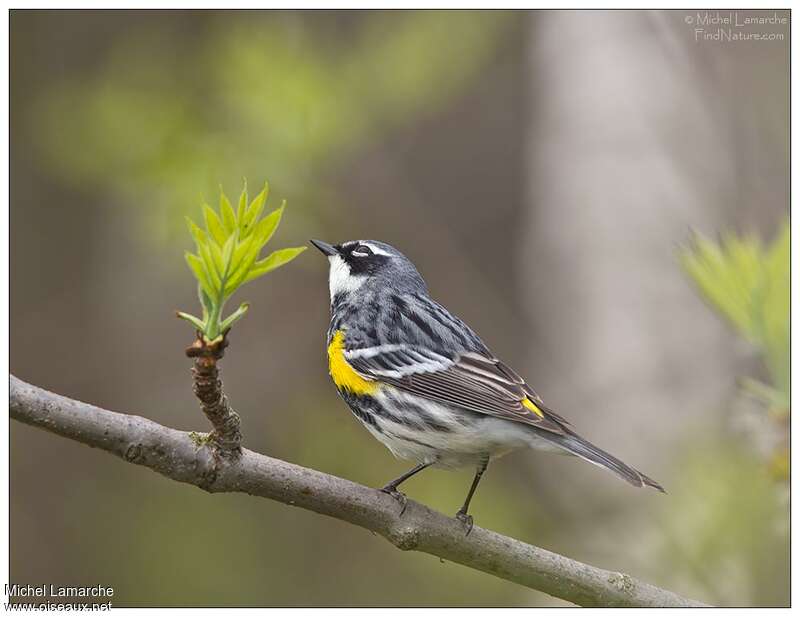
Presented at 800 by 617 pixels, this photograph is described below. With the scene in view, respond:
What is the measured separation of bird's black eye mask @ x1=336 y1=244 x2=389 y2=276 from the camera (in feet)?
10.5

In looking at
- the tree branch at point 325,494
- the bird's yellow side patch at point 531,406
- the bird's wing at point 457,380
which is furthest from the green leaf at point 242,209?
the bird's yellow side patch at point 531,406

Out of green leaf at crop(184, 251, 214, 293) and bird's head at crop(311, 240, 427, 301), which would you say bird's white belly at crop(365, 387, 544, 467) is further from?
green leaf at crop(184, 251, 214, 293)

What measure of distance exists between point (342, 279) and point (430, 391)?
25.6 inches

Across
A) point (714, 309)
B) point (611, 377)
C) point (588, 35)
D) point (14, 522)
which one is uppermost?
point (588, 35)

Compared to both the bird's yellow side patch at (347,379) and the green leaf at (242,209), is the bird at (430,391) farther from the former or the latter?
the green leaf at (242,209)

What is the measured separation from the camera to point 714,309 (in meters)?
1.71

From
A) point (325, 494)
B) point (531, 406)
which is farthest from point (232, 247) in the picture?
point (531, 406)

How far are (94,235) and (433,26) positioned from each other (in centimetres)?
260

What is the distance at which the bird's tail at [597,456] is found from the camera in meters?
2.38

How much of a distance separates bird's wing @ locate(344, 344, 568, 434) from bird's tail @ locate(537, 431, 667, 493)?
3 cm

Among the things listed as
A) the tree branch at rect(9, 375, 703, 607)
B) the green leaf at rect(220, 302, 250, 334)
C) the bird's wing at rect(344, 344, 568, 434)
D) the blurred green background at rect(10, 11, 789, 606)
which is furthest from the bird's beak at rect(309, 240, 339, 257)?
the green leaf at rect(220, 302, 250, 334)
